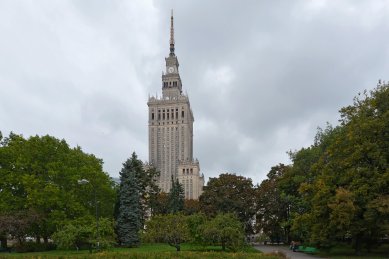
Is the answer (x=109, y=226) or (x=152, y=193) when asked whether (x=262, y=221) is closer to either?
(x=152, y=193)

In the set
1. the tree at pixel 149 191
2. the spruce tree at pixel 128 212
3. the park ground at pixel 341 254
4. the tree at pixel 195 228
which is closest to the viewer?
the park ground at pixel 341 254

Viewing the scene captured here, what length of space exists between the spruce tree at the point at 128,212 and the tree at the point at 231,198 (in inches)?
501

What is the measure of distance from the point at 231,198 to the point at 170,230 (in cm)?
2062

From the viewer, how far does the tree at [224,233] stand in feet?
88.2

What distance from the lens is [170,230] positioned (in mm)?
28234

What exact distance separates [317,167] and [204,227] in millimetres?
9627

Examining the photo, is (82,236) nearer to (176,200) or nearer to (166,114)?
(176,200)

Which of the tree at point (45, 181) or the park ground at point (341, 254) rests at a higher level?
Result: the tree at point (45, 181)

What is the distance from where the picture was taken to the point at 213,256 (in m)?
18.0

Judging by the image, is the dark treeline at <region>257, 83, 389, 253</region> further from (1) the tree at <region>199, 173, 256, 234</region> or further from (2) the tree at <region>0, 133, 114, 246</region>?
(2) the tree at <region>0, 133, 114, 246</region>

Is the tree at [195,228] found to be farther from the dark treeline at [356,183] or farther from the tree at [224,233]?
the dark treeline at [356,183]

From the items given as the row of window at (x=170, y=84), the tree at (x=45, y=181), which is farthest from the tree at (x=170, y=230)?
the row of window at (x=170, y=84)

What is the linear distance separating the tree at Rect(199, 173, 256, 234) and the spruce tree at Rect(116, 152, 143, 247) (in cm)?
1272

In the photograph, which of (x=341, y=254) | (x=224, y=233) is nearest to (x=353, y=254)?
(x=341, y=254)
